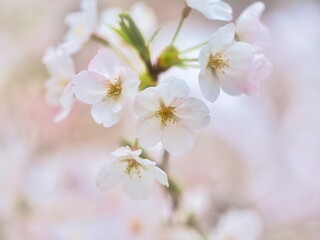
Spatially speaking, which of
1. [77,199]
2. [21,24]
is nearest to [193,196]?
[77,199]

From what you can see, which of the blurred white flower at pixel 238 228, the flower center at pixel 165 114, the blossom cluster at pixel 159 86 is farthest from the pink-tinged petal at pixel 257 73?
the blurred white flower at pixel 238 228

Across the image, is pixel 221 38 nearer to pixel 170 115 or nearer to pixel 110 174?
pixel 170 115

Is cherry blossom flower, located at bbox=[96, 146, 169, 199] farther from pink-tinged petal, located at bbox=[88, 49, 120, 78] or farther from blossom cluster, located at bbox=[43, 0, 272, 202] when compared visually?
pink-tinged petal, located at bbox=[88, 49, 120, 78]

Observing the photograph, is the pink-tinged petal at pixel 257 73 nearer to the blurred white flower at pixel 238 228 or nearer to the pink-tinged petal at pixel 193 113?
the pink-tinged petal at pixel 193 113

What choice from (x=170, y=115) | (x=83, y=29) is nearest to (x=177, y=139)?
(x=170, y=115)

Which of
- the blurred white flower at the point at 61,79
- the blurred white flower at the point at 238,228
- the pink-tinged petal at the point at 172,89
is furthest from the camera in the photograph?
the blurred white flower at the point at 238,228

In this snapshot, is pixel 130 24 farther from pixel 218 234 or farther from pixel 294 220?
pixel 294 220
